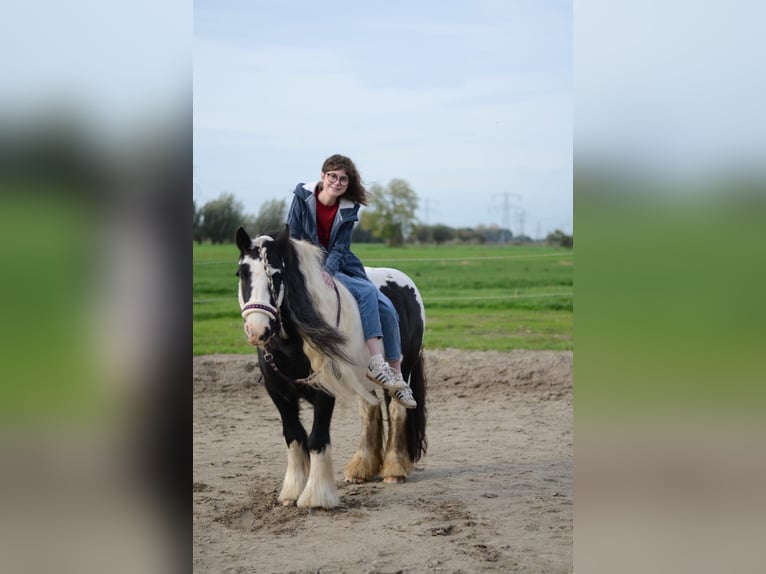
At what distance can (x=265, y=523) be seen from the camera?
375cm

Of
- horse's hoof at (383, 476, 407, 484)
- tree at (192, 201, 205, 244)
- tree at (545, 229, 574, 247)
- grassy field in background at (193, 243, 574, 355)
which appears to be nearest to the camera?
horse's hoof at (383, 476, 407, 484)

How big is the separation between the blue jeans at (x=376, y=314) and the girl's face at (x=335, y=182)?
1.44ft

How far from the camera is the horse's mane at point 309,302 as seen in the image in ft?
11.7

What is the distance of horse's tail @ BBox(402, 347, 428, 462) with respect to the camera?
4.56 m

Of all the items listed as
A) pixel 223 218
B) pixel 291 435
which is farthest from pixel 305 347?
pixel 223 218

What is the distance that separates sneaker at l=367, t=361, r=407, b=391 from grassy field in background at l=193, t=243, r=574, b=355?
15.8ft

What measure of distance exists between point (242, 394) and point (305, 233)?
3675 millimetres

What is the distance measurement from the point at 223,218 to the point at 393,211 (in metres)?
3.22

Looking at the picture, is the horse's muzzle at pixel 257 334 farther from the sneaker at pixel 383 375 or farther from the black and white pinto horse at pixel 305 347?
the sneaker at pixel 383 375

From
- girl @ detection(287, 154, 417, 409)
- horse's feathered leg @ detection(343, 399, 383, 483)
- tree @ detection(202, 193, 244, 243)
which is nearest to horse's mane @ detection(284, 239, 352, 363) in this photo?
girl @ detection(287, 154, 417, 409)

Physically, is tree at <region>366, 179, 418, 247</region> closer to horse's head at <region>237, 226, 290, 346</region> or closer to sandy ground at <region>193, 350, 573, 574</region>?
sandy ground at <region>193, 350, 573, 574</region>

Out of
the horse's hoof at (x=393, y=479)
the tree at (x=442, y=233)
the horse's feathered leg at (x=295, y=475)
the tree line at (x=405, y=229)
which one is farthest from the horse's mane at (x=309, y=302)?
the tree at (x=442, y=233)
